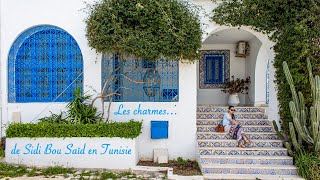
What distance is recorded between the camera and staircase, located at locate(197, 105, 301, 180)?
8062 mm

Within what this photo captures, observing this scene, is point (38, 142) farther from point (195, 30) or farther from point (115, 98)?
point (195, 30)

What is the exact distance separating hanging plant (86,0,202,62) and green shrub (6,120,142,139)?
2.17 meters

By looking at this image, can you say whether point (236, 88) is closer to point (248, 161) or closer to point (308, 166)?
point (248, 161)

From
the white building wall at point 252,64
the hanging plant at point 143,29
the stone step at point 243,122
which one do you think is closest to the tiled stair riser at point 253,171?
the stone step at point 243,122

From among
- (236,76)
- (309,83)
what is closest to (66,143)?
(309,83)

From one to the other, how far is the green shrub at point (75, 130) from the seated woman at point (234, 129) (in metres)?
3.03

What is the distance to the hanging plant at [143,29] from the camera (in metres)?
8.19

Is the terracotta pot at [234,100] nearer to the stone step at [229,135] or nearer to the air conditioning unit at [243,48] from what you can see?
the air conditioning unit at [243,48]

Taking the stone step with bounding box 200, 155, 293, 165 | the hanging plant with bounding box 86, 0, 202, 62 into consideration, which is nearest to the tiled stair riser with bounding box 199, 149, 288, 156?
the stone step with bounding box 200, 155, 293, 165

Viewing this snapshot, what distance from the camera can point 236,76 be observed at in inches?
520

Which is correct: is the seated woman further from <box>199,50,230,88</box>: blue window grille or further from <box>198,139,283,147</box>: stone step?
<box>199,50,230,88</box>: blue window grille

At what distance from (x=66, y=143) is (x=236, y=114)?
5731 mm

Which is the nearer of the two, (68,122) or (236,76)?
(68,122)

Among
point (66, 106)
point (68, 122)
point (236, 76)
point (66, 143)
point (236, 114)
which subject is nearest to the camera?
point (66, 143)
